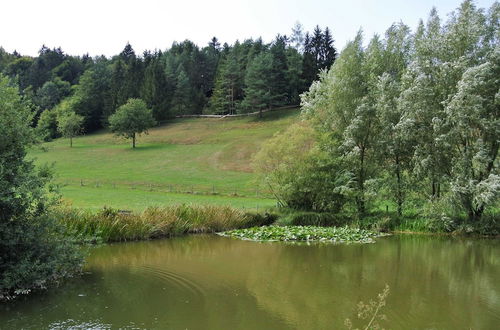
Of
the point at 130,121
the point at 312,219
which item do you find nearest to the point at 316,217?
the point at 312,219

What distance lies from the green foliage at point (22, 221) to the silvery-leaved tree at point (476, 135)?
22515mm

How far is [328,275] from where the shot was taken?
699 inches

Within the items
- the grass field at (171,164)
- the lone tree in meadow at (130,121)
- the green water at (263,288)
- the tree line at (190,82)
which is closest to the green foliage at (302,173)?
the grass field at (171,164)

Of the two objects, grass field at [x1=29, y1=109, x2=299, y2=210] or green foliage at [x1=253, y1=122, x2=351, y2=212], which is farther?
grass field at [x1=29, y1=109, x2=299, y2=210]

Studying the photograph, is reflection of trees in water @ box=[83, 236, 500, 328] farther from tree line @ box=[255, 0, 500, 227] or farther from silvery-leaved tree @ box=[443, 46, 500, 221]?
tree line @ box=[255, 0, 500, 227]

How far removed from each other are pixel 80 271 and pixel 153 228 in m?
8.00

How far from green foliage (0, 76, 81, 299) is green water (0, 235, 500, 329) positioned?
2.46 ft

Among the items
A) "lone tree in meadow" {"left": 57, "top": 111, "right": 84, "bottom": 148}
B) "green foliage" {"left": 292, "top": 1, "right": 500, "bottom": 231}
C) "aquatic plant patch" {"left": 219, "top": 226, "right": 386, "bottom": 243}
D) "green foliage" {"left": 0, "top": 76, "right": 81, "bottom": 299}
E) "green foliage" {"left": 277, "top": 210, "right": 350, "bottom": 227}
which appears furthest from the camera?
"lone tree in meadow" {"left": 57, "top": 111, "right": 84, "bottom": 148}

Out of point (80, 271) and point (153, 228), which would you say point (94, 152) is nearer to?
point (153, 228)

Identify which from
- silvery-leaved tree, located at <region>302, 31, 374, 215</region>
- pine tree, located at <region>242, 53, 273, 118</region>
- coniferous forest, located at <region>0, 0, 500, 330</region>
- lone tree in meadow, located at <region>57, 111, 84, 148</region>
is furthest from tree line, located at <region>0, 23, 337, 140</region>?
silvery-leaved tree, located at <region>302, 31, 374, 215</region>

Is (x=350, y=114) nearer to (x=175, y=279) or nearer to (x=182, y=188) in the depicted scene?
(x=175, y=279)

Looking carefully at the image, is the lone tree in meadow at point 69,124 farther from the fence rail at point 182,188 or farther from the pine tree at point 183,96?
the fence rail at point 182,188

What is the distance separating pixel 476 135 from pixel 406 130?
4.29 m

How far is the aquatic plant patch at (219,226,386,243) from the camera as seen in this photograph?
26.2 m
